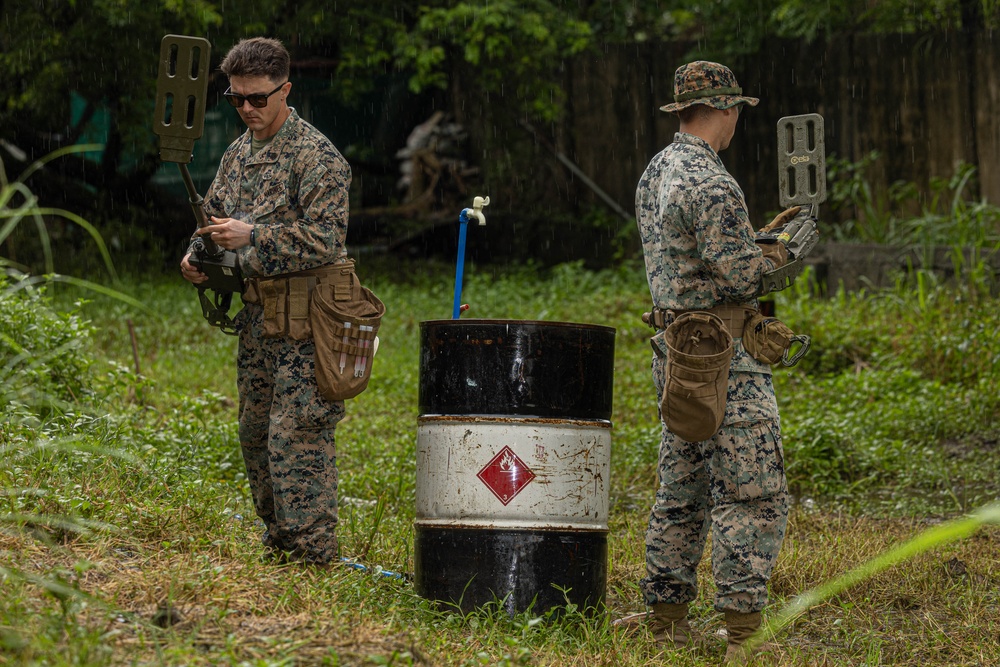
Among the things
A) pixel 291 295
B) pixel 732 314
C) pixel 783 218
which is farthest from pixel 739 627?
pixel 291 295

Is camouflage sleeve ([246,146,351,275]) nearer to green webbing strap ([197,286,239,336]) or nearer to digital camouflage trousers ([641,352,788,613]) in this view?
green webbing strap ([197,286,239,336])

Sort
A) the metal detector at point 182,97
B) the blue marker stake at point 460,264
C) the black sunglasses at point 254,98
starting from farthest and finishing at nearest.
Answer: the black sunglasses at point 254,98 → the blue marker stake at point 460,264 → the metal detector at point 182,97

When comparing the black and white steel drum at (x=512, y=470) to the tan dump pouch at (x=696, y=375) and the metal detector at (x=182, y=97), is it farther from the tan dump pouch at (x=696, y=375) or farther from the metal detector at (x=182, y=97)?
the metal detector at (x=182, y=97)

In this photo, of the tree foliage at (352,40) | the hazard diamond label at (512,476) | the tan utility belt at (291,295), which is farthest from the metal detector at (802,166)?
the tree foliage at (352,40)

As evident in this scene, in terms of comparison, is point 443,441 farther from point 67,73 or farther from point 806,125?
point 67,73

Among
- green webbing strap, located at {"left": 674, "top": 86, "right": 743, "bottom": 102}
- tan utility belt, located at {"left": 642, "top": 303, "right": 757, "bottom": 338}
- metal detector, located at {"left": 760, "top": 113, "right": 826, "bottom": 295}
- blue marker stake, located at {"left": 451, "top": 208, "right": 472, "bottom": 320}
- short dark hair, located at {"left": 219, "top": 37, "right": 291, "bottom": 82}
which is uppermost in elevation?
short dark hair, located at {"left": 219, "top": 37, "right": 291, "bottom": 82}

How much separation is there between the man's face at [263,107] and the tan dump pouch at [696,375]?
5.53 ft

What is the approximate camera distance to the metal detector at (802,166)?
4164 millimetres

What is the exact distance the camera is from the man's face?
4.40m

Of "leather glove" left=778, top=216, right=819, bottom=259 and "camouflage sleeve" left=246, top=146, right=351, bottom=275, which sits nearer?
"leather glove" left=778, top=216, right=819, bottom=259

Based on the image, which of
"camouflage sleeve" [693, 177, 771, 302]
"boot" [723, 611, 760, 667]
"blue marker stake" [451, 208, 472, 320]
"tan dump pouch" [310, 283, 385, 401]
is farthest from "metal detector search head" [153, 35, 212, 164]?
"boot" [723, 611, 760, 667]

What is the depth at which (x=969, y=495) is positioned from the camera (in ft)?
20.7

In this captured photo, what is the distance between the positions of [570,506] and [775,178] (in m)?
9.13

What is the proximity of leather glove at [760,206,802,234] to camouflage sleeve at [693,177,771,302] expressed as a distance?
0.40 m
